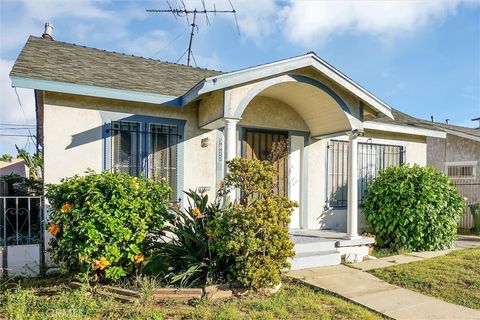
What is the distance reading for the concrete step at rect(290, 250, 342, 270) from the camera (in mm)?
6410

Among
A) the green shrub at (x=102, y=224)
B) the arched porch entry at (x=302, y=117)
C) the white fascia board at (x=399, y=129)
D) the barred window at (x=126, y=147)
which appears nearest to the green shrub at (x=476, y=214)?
the white fascia board at (x=399, y=129)

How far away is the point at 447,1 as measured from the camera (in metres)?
8.87

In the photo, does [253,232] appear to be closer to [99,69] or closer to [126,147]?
[126,147]

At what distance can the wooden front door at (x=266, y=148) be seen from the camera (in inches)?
316

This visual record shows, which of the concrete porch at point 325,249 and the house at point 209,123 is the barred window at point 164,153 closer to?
the house at point 209,123

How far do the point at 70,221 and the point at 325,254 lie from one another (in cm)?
462

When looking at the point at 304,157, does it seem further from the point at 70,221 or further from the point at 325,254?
the point at 70,221

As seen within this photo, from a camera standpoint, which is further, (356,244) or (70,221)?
(356,244)

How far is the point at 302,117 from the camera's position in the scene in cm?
855

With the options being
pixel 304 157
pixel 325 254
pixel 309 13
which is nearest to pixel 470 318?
pixel 325 254

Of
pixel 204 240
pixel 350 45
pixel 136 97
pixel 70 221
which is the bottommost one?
pixel 204 240

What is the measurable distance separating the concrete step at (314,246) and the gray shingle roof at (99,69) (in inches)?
150

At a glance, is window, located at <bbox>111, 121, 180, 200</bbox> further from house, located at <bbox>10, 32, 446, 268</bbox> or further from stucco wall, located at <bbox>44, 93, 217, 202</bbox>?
stucco wall, located at <bbox>44, 93, 217, 202</bbox>

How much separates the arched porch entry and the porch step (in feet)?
1.94
